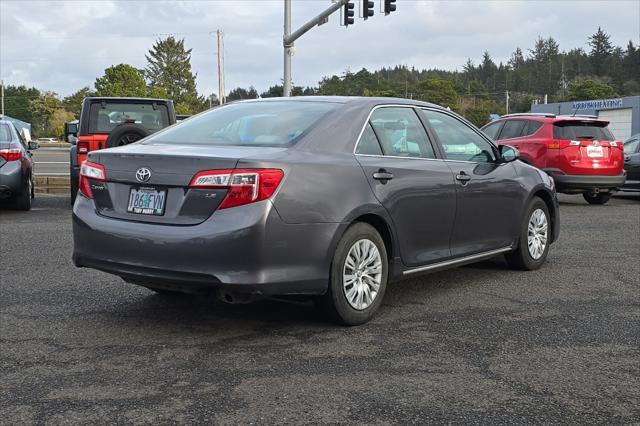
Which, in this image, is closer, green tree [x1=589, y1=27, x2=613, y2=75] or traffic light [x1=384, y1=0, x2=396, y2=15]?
traffic light [x1=384, y1=0, x2=396, y2=15]

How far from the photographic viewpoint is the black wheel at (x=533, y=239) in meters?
7.12

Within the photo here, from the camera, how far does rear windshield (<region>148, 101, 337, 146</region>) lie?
5.16 m

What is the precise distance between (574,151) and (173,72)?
10454 centimetres

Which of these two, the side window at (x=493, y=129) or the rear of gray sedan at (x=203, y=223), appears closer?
the rear of gray sedan at (x=203, y=223)

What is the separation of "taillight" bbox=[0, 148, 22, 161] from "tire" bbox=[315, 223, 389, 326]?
27.7ft

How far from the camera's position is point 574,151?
13812 millimetres

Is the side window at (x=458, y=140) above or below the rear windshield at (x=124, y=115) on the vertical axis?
below

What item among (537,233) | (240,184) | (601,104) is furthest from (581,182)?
(601,104)

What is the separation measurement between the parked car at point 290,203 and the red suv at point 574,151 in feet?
26.0

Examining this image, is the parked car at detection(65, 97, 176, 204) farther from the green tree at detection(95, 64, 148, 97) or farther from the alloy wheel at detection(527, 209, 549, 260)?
the green tree at detection(95, 64, 148, 97)

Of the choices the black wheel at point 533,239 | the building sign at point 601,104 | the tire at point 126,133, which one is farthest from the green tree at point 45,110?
the black wheel at point 533,239

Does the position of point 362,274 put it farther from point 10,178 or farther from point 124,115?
point 124,115

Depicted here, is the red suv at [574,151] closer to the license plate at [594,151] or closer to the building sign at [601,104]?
the license plate at [594,151]

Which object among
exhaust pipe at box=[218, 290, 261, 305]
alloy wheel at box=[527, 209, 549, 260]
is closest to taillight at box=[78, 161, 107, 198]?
exhaust pipe at box=[218, 290, 261, 305]
